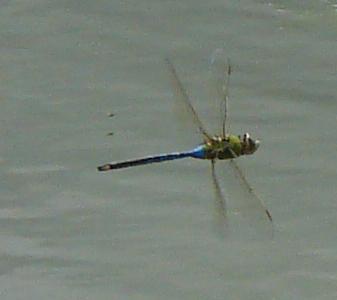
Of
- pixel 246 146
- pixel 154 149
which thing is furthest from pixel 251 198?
pixel 154 149

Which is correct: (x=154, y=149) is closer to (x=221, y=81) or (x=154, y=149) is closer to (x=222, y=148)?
(x=221, y=81)

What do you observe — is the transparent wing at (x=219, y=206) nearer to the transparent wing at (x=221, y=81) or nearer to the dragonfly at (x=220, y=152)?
the dragonfly at (x=220, y=152)

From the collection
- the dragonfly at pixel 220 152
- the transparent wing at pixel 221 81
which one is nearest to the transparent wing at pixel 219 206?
the dragonfly at pixel 220 152

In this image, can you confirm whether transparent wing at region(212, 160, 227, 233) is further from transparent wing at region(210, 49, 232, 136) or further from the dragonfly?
transparent wing at region(210, 49, 232, 136)

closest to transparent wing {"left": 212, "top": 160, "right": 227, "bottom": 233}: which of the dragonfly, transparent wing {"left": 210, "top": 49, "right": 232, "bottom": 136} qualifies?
the dragonfly

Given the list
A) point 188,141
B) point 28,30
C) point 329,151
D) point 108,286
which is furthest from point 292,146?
point 28,30
